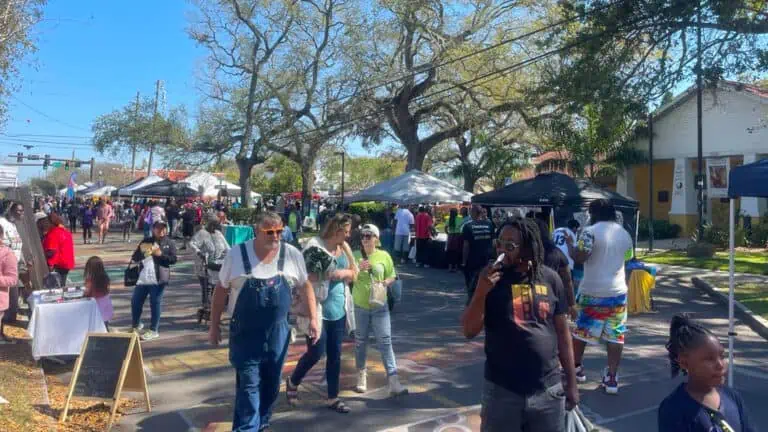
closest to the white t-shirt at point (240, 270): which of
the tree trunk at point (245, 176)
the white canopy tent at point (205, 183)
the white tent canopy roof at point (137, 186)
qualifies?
the white tent canopy roof at point (137, 186)

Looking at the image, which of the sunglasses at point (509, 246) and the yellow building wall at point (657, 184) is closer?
the sunglasses at point (509, 246)

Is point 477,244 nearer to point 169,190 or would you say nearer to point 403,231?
point 403,231

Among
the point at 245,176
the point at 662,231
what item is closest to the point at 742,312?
the point at 662,231

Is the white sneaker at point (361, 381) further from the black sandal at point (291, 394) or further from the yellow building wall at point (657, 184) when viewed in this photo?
the yellow building wall at point (657, 184)

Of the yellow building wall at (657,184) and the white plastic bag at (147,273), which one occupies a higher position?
the yellow building wall at (657,184)

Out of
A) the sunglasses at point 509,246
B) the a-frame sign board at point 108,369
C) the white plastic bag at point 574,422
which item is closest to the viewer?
the sunglasses at point 509,246

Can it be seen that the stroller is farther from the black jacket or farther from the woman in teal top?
the woman in teal top

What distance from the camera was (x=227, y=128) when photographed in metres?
30.2

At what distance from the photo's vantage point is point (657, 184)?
31797 mm

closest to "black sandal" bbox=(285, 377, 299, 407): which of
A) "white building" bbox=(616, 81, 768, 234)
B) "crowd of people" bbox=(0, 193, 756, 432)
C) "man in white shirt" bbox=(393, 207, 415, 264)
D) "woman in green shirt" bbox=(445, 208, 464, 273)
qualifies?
"crowd of people" bbox=(0, 193, 756, 432)

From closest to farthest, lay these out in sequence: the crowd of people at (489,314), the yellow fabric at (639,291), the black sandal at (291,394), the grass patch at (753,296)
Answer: the crowd of people at (489,314), the black sandal at (291,394), the yellow fabric at (639,291), the grass patch at (753,296)

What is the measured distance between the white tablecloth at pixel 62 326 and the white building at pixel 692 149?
72.2ft

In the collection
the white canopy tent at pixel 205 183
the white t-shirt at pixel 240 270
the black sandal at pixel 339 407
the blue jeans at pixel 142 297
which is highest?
the white canopy tent at pixel 205 183

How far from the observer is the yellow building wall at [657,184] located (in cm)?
3112
